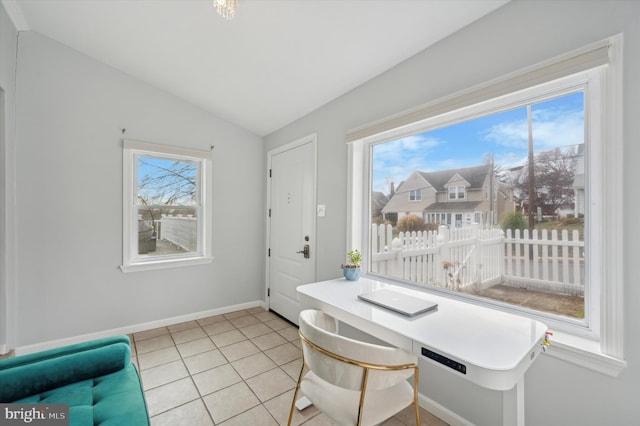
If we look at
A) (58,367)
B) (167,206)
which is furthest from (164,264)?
(58,367)

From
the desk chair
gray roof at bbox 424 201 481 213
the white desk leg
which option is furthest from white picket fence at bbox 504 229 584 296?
the desk chair

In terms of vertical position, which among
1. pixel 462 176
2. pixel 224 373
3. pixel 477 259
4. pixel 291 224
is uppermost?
pixel 462 176

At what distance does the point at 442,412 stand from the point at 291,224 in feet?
7.08

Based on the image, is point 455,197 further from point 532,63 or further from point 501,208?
point 532,63

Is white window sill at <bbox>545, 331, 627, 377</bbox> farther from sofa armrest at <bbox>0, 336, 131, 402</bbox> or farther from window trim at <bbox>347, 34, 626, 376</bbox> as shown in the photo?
Result: sofa armrest at <bbox>0, 336, 131, 402</bbox>

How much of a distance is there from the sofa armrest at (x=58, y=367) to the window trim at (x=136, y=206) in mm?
1515

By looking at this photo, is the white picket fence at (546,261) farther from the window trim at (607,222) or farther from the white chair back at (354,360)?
the white chair back at (354,360)

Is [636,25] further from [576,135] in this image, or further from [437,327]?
[437,327]

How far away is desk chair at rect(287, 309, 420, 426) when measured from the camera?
106 cm

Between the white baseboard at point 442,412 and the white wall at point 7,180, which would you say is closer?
the white baseboard at point 442,412

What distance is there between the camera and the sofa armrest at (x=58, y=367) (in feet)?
3.90

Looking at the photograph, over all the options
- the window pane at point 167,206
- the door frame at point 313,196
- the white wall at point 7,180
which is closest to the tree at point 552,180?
the door frame at point 313,196

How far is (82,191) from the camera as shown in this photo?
8.40 feet

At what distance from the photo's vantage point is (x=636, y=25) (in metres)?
1.06
